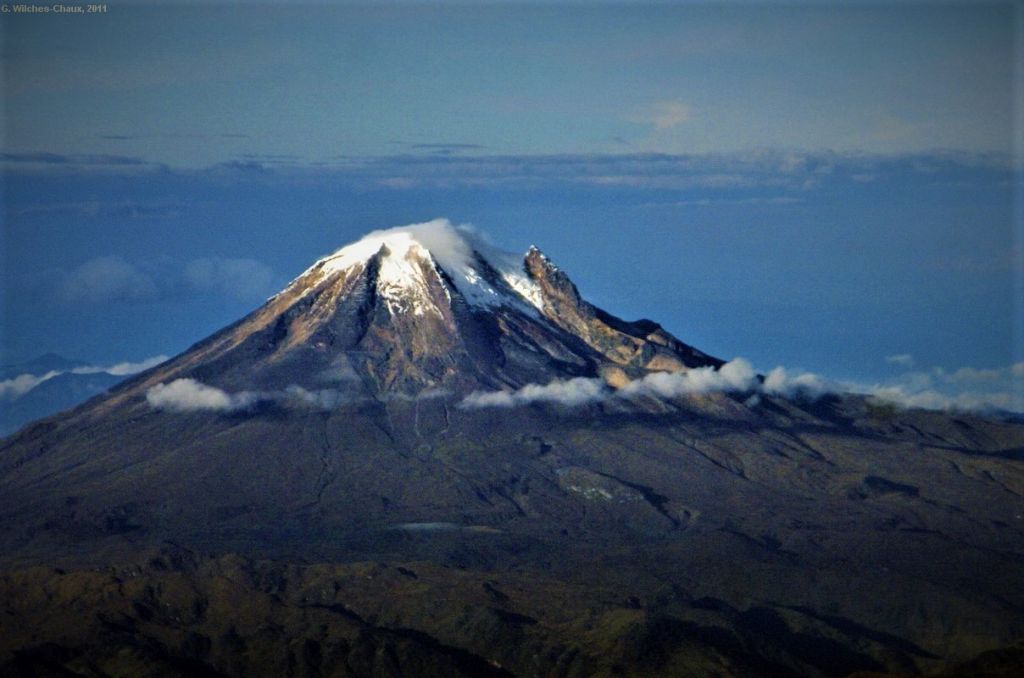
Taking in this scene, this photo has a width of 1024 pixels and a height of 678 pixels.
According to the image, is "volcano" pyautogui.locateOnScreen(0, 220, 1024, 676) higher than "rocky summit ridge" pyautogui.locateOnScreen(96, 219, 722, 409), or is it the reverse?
"rocky summit ridge" pyautogui.locateOnScreen(96, 219, 722, 409)

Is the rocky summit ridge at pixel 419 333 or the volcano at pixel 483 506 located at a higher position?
the rocky summit ridge at pixel 419 333

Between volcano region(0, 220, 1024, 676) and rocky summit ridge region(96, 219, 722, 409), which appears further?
rocky summit ridge region(96, 219, 722, 409)

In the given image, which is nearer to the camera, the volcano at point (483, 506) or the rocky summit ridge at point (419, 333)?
the volcano at point (483, 506)

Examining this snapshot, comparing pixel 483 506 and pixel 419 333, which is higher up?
pixel 419 333

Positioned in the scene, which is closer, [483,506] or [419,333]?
[483,506]

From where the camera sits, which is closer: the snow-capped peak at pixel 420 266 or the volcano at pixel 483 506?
the volcano at pixel 483 506
